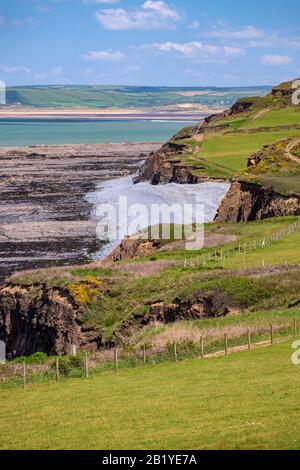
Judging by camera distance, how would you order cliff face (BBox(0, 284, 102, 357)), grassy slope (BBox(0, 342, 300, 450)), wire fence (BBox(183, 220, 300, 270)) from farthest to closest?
1. wire fence (BBox(183, 220, 300, 270))
2. cliff face (BBox(0, 284, 102, 357))
3. grassy slope (BBox(0, 342, 300, 450))

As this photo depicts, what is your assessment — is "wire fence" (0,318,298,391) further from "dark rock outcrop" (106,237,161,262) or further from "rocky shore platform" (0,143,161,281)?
"rocky shore platform" (0,143,161,281)

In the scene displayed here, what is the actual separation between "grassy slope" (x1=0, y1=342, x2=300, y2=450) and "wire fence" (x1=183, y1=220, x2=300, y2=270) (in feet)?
57.4

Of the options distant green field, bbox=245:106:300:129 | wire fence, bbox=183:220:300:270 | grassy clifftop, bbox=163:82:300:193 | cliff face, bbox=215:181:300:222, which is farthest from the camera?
distant green field, bbox=245:106:300:129

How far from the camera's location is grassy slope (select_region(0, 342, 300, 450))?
19.0m

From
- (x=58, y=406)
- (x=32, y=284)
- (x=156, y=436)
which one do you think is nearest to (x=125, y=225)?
(x=32, y=284)

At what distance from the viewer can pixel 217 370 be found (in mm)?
27859

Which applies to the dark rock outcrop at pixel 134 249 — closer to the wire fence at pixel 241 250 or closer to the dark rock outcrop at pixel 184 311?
the wire fence at pixel 241 250

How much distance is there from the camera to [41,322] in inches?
1642

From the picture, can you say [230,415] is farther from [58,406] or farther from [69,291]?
[69,291]

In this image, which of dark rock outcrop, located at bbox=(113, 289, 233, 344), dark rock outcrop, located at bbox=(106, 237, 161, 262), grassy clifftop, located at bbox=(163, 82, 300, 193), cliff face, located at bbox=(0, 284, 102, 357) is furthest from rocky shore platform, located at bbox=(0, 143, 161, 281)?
dark rock outcrop, located at bbox=(113, 289, 233, 344)

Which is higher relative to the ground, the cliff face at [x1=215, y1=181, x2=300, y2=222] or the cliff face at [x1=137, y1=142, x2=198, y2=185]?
the cliff face at [x1=215, y1=181, x2=300, y2=222]

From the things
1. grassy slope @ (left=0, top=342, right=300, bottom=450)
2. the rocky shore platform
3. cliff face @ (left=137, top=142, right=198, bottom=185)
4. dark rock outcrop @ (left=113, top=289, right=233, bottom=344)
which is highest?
grassy slope @ (left=0, top=342, right=300, bottom=450)

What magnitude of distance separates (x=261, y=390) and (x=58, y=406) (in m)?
5.74

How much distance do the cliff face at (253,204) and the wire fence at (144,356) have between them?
3414 cm
